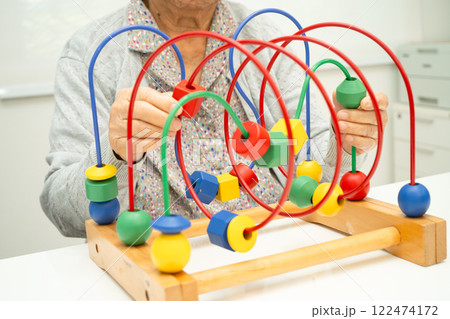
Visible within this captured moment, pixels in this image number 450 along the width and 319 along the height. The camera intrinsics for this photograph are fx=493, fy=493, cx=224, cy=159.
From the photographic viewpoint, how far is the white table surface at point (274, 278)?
0.53m

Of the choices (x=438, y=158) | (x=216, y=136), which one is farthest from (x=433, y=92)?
(x=216, y=136)

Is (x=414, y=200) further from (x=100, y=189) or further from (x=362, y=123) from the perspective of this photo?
(x=100, y=189)

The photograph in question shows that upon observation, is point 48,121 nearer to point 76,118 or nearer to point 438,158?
point 76,118

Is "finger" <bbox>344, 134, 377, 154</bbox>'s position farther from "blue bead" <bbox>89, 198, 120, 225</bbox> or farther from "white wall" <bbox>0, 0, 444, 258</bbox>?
"white wall" <bbox>0, 0, 444, 258</bbox>

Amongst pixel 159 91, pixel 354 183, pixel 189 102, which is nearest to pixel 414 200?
pixel 354 183

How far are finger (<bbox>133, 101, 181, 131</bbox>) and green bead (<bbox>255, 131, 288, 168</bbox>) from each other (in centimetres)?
12

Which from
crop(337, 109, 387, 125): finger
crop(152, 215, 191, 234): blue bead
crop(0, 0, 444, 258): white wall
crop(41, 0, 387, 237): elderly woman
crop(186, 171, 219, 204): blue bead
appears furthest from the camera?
crop(0, 0, 444, 258): white wall

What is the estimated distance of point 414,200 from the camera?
0.61 metres

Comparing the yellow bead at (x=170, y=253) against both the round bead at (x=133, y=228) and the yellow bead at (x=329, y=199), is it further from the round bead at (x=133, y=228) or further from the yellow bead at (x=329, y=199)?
the yellow bead at (x=329, y=199)

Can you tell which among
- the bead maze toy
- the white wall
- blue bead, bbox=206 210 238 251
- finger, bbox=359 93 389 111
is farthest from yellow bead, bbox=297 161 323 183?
the white wall

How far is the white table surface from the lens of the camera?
1.73 feet

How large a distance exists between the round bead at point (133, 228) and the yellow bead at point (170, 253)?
82 millimetres

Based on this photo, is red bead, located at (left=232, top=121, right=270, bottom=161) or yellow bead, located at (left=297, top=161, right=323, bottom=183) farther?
yellow bead, located at (left=297, top=161, right=323, bottom=183)

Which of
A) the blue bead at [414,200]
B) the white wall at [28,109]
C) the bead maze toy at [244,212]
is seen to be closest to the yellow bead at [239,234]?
the bead maze toy at [244,212]
